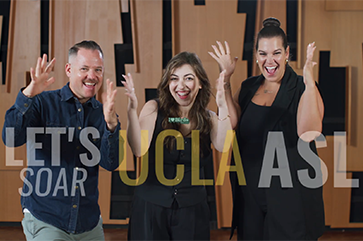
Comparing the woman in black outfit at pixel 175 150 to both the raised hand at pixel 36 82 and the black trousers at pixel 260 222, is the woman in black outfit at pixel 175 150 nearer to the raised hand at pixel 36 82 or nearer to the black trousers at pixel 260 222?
the black trousers at pixel 260 222

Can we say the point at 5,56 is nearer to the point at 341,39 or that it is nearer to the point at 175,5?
the point at 175,5

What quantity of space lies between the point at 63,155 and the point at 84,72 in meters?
0.45

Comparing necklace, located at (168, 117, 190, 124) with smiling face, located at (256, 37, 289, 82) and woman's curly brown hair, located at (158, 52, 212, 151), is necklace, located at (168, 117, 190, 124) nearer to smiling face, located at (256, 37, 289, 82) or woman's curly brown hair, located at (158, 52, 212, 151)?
woman's curly brown hair, located at (158, 52, 212, 151)

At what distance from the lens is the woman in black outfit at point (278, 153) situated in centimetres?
168

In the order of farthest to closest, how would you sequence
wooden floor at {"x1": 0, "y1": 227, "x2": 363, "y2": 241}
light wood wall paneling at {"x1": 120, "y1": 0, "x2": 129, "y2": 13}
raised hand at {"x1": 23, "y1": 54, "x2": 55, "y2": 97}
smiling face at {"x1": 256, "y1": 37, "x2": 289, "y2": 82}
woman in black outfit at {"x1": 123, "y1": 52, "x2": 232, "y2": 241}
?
light wood wall paneling at {"x1": 120, "y1": 0, "x2": 129, "y2": 13}, wooden floor at {"x1": 0, "y1": 227, "x2": 363, "y2": 241}, smiling face at {"x1": 256, "y1": 37, "x2": 289, "y2": 82}, woman in black outfit at {"x1": 123, "y1": 52, "x2": 232, "y2": 241}, raised hand at {"x1": 23, "y1": 54, "x2": 55, "y2": 97}

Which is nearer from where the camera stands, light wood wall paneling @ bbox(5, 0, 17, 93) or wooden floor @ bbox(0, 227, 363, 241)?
wooden floor @ bbox(0, 227, 363, 241)

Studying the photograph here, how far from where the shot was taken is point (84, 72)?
169cm

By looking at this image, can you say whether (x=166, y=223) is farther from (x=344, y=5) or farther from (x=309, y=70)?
(x=344, y=5)

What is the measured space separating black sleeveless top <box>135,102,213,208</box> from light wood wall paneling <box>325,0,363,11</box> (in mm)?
2434

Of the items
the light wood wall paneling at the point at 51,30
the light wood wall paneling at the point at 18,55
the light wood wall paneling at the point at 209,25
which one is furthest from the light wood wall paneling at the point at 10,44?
the light wood wall paneling at the point at 209,25

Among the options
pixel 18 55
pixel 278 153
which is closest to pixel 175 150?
pixel 278 153

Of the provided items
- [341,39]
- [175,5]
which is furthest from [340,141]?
[175,5]

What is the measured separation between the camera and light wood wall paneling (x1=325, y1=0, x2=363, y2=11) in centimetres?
327

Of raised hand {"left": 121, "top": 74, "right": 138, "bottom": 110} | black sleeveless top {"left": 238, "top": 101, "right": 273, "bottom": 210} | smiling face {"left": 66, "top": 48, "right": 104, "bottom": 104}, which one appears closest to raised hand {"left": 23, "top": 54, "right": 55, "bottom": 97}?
smiling face {"left": 66, "top": 48, "right": 104, "bottom": 104}
